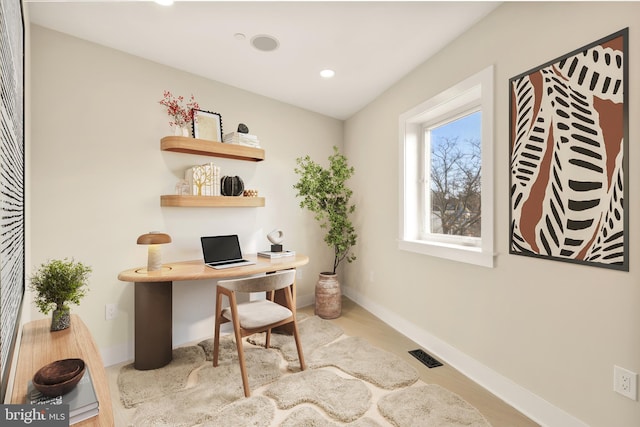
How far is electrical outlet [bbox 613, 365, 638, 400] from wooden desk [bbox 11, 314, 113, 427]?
1.99 metres

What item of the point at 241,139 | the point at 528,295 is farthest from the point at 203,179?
the point at 528,295

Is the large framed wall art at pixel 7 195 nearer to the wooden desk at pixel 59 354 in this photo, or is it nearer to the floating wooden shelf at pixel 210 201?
the wooden desk at pixel 59 354

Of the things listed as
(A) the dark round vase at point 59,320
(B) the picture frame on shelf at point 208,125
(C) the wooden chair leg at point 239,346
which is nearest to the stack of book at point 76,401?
(A) the dark round vase at point 59,320

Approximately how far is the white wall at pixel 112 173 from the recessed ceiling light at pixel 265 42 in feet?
2.64

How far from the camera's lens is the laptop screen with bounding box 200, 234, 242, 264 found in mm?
2673

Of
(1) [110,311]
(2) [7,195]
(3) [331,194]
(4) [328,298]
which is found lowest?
(4) [328,298]

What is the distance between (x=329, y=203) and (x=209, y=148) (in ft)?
4.50

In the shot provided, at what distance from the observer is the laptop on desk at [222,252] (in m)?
Answer: 2.61

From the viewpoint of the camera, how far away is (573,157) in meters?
1.56

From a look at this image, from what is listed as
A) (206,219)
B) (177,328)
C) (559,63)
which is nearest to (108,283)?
(177,328)

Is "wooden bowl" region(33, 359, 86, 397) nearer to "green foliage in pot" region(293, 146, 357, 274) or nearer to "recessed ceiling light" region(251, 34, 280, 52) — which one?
"recessed ceiling light" region(251, 34, 280, 52)

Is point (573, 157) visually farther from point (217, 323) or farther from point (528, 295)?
point (217, 323)

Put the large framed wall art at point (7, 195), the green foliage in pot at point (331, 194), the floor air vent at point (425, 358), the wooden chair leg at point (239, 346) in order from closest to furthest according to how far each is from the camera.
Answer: the large framed wall art at point (7, 195) < the wooden chair leg at point (239, 346) < the floor air vent at point (425, 358) < the green foliage in pot at point (331, 194)

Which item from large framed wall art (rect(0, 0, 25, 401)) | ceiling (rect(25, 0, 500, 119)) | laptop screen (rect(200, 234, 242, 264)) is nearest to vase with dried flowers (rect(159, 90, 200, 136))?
ceiling (rect(25, 0, 500, 119))
